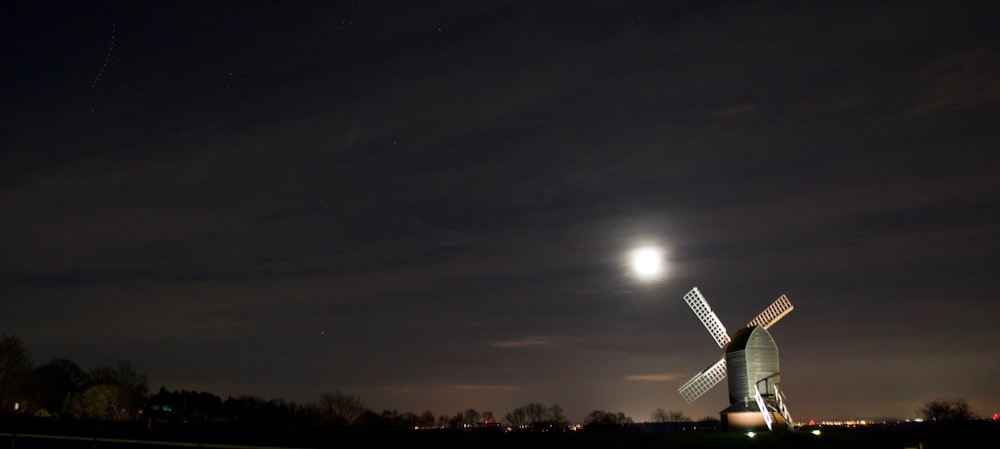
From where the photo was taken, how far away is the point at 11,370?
157 m

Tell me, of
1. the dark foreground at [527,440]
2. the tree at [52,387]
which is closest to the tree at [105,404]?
the tree at [52,387]

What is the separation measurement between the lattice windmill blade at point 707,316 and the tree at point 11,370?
434ft

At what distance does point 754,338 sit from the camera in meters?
74.8

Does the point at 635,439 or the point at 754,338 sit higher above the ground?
the point at 754,338

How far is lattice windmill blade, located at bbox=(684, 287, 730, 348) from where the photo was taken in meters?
97.8

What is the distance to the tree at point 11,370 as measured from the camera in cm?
15425

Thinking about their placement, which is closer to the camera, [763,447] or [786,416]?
[763,447]

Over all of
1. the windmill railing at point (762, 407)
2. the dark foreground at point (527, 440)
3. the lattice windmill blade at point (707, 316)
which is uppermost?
the lattice windmill blade at point (707, 316)

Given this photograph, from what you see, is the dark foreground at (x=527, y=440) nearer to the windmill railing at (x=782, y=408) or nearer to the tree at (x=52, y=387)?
the windmill railing at (x=782, y=408)

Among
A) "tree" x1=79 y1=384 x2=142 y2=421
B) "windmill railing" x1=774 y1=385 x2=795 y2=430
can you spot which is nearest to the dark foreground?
"windmill railing" x1=774 y1=385 x2=795 y2=430

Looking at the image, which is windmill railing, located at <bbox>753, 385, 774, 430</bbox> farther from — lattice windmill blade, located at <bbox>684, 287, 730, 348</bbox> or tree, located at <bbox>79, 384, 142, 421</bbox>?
tree, located at <bbox>79, 384, 142, 421</bbox>

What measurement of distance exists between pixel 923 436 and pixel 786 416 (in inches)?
640

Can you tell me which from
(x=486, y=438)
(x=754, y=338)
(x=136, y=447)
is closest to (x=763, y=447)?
(x=754, y=338)

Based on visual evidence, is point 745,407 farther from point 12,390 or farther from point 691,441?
point 12,390
